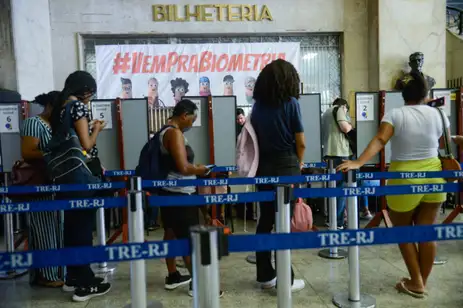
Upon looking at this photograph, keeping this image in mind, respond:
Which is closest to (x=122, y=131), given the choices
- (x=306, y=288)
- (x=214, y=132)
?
(x=214, y=132)

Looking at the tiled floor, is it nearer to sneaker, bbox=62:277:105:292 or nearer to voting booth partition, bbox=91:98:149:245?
sneaker, bbox=62:277:105:292

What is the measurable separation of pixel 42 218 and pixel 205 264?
2.55 metres

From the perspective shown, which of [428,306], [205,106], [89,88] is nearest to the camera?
[428,306]

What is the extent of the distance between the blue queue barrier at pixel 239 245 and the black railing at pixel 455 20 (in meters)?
10.2

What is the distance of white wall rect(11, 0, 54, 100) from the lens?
6090 mm

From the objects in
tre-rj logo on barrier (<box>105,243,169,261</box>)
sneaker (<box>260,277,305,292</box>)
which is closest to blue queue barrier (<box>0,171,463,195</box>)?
sneaker (<box>260,277,305,292</box>)

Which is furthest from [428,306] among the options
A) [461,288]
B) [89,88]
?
[89,88]

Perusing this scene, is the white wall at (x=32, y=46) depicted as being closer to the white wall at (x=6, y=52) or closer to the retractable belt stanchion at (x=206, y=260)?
the white wall at (x=6, y=52)

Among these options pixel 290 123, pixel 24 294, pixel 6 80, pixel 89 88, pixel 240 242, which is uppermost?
pixel 6 80

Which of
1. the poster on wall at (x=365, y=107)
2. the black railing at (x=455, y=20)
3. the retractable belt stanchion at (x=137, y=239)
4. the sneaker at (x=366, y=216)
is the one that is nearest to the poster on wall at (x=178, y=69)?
the poster on wall at (x=365, y=107)

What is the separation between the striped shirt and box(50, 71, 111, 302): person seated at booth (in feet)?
0.94

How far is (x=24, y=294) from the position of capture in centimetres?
331

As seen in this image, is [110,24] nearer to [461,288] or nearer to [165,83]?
[165,83]

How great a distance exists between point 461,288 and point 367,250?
113 centimetres
